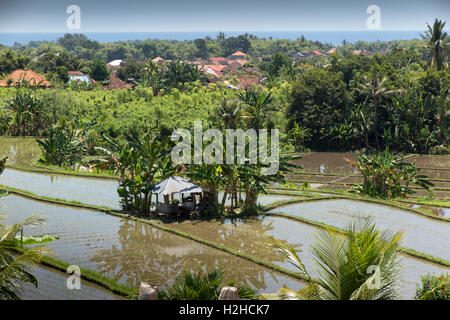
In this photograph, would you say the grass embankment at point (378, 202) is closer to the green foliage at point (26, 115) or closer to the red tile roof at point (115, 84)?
the green foliage at point (26, 115)

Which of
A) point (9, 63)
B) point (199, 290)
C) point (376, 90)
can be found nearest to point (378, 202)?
point (199, 290)

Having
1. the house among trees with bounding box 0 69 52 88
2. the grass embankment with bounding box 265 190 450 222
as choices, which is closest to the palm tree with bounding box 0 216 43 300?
the grass embankment with bounding box 265 190 450 222

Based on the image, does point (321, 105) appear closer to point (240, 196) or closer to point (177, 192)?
point (240, 196)

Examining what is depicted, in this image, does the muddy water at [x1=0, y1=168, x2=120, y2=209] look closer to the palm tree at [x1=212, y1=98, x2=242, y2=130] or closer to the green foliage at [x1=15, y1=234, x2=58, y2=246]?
the green foliage at [x1=15, y1=234, x2=58, y2=246]

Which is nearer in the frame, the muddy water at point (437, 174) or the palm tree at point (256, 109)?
the muddy water at point (437, 174)

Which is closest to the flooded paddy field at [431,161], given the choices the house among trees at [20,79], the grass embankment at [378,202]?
the grass embankment at [378,202]
